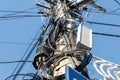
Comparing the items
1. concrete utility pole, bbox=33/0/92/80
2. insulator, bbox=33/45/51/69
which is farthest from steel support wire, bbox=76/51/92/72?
insulator, bbox=33/45/51/69

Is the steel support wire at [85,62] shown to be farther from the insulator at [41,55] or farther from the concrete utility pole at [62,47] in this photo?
the insulator at [41,55]

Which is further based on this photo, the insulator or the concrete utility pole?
the insulator

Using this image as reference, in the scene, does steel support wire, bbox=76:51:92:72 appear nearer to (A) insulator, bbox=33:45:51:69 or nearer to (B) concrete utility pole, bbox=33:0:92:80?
(B) concrete utility pole, bbox=33:0:92:80

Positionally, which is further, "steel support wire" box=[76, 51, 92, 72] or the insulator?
the insulator

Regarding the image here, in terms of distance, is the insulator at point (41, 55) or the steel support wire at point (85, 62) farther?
the insulator at point (41, 55)

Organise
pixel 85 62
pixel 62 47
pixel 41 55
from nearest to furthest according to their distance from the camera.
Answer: pixel 85 62
pixel 62 47
pixel 41 55

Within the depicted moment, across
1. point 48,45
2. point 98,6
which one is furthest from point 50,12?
point 48,45

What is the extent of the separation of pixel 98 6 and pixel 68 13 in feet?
7.11

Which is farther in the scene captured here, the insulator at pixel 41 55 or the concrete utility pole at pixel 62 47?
the insulator at pixel 41 55

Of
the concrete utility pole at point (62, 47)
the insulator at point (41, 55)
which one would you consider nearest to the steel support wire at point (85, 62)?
the concrete utility pole at point (62, 47)

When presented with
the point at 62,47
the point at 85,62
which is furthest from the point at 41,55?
the point at 85,62

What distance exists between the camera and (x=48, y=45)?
28.1 ft

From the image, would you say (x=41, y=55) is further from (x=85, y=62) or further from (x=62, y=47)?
(x=85, y=62)

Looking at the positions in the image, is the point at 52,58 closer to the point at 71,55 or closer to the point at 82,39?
the point at 71,55
